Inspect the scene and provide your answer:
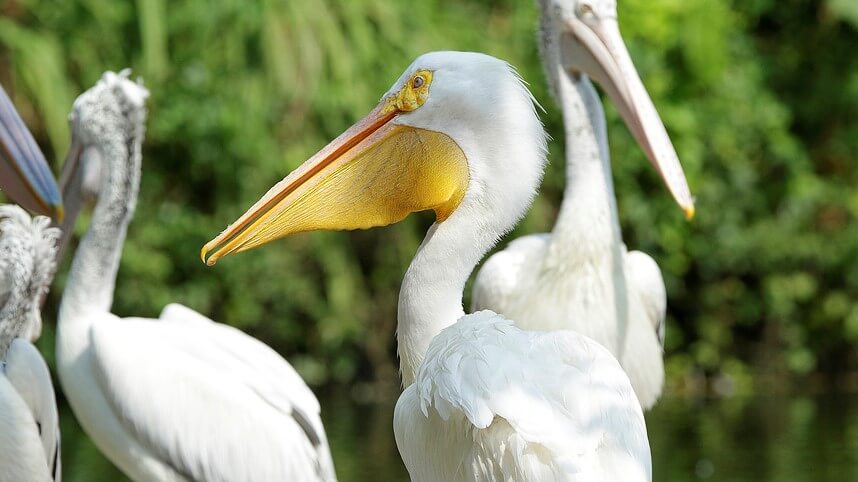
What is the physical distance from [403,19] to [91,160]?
5.04 meters

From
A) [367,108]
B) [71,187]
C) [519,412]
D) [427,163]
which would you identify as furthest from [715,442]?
[519,412]

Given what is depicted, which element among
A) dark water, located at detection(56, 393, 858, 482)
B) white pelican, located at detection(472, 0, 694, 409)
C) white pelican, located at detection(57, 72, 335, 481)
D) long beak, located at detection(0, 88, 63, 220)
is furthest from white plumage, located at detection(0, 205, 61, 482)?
dark water, located at detection(56, 393, 858, 482)

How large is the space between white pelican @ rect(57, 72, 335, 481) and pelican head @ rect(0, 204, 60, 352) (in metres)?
0.27

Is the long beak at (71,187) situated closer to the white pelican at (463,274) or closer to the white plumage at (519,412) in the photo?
the white pelican at (463,274)

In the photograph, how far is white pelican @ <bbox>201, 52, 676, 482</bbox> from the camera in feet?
7.76

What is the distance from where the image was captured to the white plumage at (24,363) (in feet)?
10.9

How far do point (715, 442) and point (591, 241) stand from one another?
3974 mm

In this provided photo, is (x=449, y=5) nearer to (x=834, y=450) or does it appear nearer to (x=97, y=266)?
(x=834, y=450)

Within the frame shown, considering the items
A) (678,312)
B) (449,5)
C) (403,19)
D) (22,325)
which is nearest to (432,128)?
(22,325)

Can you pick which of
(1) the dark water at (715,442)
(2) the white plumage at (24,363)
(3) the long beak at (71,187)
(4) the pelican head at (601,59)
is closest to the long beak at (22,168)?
(2) the white plumage at (24,363)

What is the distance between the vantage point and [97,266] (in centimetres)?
474

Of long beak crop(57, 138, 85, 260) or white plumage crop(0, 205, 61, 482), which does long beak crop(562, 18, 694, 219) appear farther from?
long beak crop(57, 138, 85, 260)

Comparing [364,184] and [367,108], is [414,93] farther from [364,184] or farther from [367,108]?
[367,108]

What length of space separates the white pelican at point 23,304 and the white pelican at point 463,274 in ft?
2.64
